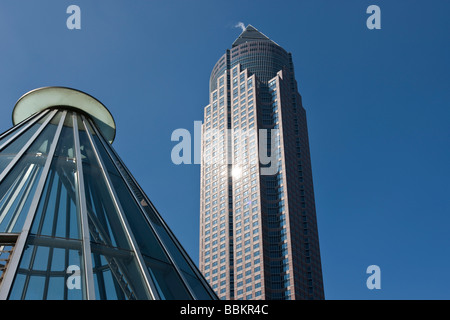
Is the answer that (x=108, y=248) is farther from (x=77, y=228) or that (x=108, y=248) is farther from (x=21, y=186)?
(x=21, y=186)

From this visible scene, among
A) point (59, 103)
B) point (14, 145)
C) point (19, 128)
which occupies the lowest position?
point (14, 145)

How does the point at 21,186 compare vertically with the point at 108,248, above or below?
above

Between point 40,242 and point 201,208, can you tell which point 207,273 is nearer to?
point 201,208

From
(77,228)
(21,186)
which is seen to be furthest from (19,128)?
(77,228)

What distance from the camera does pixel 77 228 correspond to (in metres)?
9.34

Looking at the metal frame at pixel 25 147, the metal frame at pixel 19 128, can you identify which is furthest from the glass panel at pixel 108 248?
the metal frame at pixel 19 128

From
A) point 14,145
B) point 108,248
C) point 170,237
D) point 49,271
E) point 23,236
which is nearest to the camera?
point 49,271

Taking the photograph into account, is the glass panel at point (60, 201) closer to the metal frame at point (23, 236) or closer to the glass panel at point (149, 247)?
the metal frame at point (23, 236)

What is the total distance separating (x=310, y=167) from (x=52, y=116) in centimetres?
12164

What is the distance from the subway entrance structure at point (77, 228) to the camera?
7914mm

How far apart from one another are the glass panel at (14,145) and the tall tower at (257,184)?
9306 cm

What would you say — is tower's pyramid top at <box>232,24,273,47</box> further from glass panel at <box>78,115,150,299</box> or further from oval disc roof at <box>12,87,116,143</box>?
glass panel at <box>78,115,150,299</box>

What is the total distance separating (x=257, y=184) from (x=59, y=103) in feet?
341
